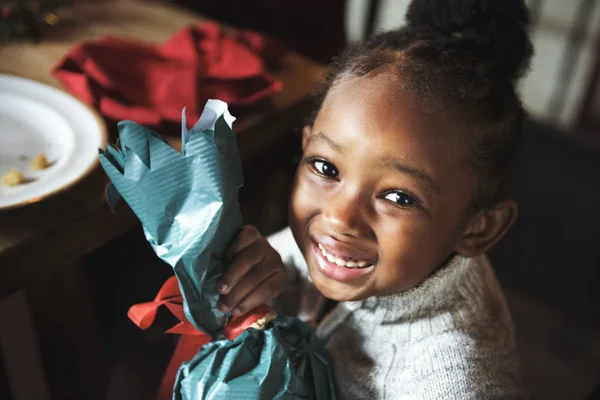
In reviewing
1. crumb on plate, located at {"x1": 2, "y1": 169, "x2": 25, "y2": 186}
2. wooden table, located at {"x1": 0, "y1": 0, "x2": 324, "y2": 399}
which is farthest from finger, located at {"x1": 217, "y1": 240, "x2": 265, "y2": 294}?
crumb on plate, located at {"x1": 2, "y1": 169, "x2": 25, "y2": 186}

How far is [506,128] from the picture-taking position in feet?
2.22

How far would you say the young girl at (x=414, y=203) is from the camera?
0.62 metres

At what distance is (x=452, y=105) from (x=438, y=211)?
108 mm

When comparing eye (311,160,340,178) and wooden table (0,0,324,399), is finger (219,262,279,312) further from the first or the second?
wooden table (0,0,324,399)

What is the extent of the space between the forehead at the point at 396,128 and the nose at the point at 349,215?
0.05m

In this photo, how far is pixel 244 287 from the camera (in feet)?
2.05

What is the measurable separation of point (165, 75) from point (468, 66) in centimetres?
47

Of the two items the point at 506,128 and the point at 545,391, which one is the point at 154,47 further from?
the point at 545,391

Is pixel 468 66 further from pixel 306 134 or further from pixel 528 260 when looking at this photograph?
pixel 528 260

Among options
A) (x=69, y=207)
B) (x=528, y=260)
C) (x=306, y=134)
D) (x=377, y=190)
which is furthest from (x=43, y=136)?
(x=528, y=260)

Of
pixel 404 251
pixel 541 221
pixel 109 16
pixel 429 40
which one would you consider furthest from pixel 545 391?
pixel 109 16

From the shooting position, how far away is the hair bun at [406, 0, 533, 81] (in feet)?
2.27

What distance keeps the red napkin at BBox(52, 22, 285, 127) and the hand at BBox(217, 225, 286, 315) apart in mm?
303

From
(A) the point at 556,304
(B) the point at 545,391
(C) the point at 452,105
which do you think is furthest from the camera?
(A) the point at 556,304
